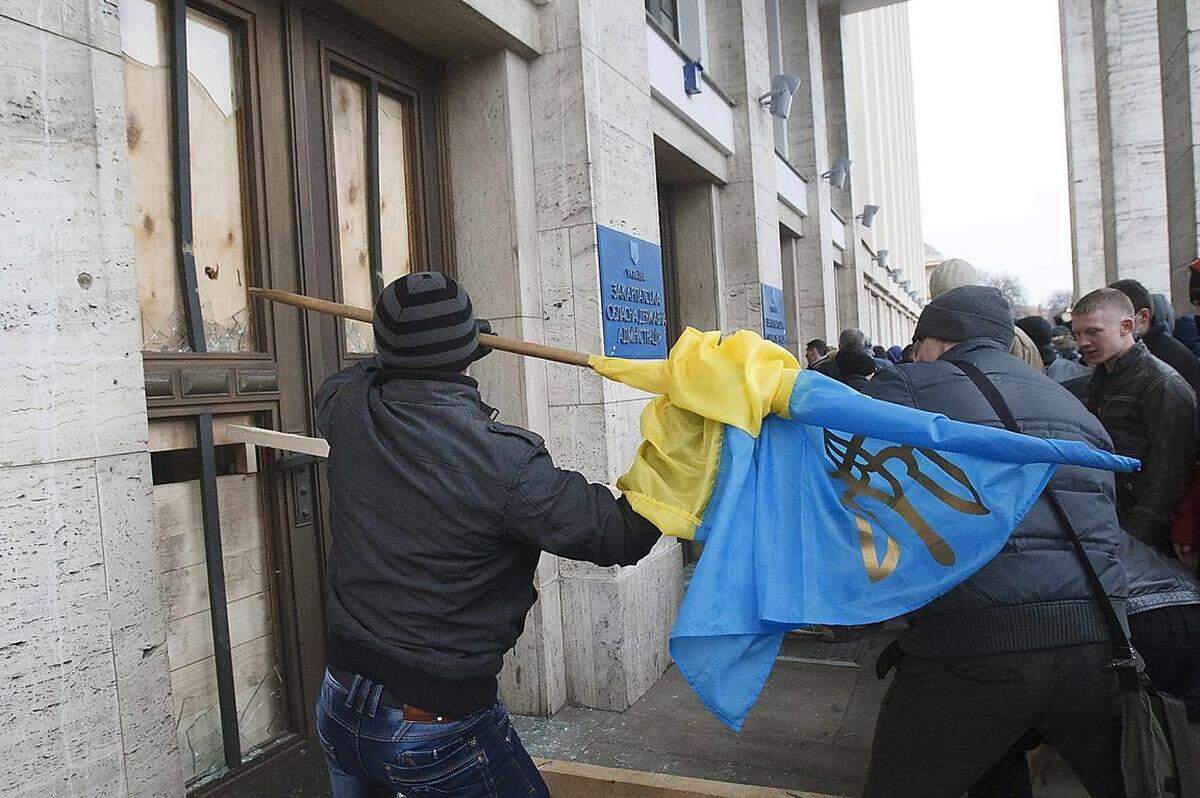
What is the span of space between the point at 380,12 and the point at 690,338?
2726mm

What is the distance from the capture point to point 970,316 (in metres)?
2.37

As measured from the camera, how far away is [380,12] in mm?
3877

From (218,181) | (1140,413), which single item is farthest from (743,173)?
(218,181)

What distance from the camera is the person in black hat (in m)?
1.86

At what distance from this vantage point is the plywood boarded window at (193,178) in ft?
9.48

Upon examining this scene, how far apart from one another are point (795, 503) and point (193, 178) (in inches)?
100

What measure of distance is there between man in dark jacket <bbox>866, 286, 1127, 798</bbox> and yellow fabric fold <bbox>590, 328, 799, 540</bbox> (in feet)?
1.32

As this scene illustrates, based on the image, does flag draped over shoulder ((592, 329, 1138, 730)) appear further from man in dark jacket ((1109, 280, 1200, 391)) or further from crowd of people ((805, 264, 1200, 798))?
man in dark jacket ((1109, 280, 1200, 391))

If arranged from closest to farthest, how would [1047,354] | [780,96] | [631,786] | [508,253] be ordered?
[631,786] < [508,253] < [1047,354] < [780,96]

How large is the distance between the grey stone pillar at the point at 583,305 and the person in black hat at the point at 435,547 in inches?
93.7

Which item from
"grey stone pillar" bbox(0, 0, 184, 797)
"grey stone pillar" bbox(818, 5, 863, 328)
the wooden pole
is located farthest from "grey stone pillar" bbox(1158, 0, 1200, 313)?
"grey stone pillar" bbox(818, 5, 863, 328)

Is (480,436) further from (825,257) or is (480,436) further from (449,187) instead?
(825,257)

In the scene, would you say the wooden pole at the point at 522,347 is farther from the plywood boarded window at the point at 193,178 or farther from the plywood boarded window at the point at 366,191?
the plywood boarded window at the point at 366,191

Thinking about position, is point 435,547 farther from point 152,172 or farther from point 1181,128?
point 1181,128
